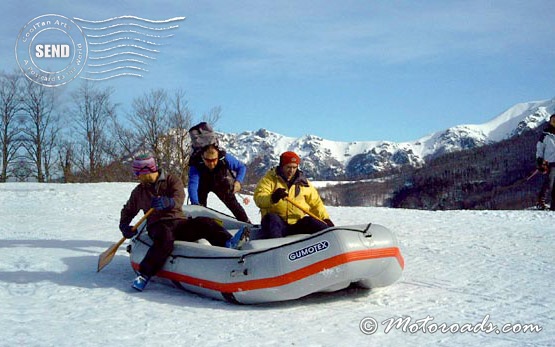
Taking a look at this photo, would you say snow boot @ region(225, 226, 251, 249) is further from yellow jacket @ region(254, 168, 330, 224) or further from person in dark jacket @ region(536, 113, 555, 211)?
person in dark jacket @ region(536, 113, 555, 211)

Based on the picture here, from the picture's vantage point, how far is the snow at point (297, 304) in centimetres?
373

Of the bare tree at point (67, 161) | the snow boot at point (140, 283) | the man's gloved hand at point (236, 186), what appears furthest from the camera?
the bare tree at point (67, 161)

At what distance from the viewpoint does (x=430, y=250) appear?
7.11 metres

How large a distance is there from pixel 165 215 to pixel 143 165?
0.56m

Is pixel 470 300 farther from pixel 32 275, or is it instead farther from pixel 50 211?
pixel 50 211

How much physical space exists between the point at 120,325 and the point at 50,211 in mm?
8435

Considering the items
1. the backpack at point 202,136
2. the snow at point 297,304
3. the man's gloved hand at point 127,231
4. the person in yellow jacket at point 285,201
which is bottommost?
the snow at point 297,304

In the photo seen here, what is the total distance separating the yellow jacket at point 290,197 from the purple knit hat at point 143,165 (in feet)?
3.66

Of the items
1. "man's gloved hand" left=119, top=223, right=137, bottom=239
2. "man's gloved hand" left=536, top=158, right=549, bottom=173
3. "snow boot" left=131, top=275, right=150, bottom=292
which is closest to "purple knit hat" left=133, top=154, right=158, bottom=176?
"man's gloved hand" left=119, top=223, right=137, bottom=239

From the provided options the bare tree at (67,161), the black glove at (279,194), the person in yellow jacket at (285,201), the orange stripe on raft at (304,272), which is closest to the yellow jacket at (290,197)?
the person in yellow jacket at (285,201)

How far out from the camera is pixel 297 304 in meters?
4.69

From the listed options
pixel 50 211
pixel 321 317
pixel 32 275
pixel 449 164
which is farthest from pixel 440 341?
pixel 449 164

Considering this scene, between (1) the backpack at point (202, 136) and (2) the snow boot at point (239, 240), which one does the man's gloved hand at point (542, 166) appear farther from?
(2) the snow boot at point (239, 240)

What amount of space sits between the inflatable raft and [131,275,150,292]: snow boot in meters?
0.41
